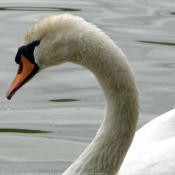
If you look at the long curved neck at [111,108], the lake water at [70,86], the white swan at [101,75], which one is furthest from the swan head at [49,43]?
the lake water at [70,86]

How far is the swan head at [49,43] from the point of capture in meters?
4.53

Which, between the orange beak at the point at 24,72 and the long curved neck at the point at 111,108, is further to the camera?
the orange beak at the point at 24,72

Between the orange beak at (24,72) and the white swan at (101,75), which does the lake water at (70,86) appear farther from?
the orange beak at (24,72)

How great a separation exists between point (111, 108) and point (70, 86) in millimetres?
3225

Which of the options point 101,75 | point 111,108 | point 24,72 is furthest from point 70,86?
point 101,75

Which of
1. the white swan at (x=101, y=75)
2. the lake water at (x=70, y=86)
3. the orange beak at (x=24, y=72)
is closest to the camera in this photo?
the white swan at (x=101, y=75)

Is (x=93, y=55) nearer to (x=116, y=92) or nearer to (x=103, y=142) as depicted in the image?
(x=116, y=92)

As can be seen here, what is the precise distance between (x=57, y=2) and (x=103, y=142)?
6.30 meters

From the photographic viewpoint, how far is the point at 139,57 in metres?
8.95

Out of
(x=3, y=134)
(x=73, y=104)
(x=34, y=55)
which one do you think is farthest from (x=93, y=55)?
(x=73, y=104)

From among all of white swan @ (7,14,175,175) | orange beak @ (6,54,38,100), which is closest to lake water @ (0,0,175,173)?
white swan @ (7,14,175,175)

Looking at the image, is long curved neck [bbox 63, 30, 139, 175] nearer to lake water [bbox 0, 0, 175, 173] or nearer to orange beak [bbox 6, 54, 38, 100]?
orange beak [bbox 6, 54, 38, 100]

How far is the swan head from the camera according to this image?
453 centimetres

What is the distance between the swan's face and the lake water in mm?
1461
